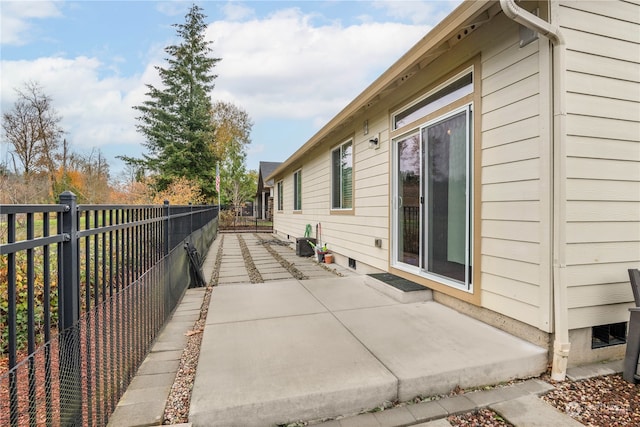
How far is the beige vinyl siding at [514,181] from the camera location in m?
2.27

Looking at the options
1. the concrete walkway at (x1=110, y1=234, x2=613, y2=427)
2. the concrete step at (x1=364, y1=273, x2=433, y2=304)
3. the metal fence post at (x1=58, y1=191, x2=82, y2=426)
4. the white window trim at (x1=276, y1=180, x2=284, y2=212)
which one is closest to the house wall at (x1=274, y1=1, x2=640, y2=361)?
the concrete walkway at (x1=110, y1=234, x2=613, y2=427)

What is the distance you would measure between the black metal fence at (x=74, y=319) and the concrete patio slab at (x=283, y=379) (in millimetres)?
478

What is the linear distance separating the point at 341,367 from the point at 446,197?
2.03m

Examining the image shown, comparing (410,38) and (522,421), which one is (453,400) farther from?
(410,38)

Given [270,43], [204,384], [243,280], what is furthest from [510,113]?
[270,43]

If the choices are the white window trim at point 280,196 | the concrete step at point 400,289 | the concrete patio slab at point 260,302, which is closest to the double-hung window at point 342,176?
the concrete step at point 400,289

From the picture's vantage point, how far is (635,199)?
2426mm

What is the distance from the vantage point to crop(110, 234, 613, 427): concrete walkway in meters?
1.77

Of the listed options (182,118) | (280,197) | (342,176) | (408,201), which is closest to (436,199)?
(408,201)

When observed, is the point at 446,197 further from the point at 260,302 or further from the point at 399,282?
the point at 260,302

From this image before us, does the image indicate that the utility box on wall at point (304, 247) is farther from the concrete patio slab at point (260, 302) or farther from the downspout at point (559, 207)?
the downspout at point (559, 207)

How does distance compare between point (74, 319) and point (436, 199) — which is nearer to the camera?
point (74, 319)

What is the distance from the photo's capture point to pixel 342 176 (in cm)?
624

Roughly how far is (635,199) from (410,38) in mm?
6470
